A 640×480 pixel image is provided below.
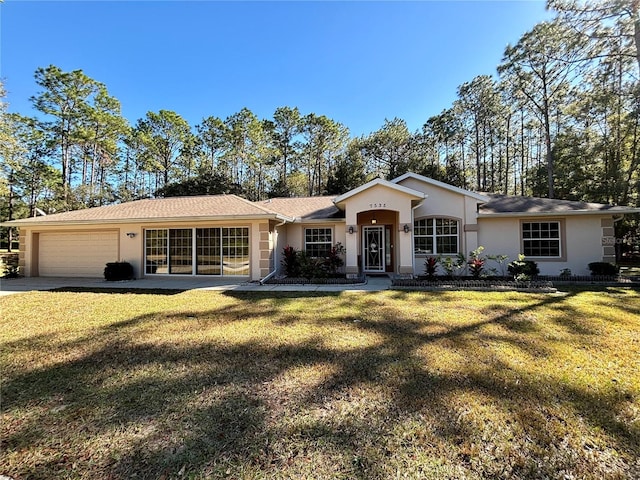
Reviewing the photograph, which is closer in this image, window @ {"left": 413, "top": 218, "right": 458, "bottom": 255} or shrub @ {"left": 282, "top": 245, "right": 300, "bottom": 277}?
shrub @ {"left": 282, "top": 245, "right": 300, "bottom": 277}

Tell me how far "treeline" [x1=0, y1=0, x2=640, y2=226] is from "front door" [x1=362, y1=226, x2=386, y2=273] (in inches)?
547

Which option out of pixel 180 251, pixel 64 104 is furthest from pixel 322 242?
pixel 64 104

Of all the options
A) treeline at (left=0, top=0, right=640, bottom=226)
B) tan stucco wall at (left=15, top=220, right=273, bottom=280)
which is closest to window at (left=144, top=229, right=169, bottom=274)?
tan stucco wall at (left=15, top=220, right=273, bottom=280)

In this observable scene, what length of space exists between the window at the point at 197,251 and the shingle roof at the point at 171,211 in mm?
802

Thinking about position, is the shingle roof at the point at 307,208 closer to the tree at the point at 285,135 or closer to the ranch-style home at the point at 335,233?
the ranch-style home at the point at 335,233

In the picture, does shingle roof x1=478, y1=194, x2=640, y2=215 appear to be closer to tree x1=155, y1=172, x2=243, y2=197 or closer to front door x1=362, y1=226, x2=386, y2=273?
front door x1=362, y1=226, x2=386, y2=273

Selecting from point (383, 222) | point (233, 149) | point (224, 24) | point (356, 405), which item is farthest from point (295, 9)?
point (233, 149)

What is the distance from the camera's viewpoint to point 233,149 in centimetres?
3453

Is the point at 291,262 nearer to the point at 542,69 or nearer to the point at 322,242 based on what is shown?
the point at 322,242

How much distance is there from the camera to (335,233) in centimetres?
1404

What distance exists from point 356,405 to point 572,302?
7.87 meters

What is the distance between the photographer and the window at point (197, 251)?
12391 millimetres

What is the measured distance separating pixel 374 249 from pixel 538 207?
731 cm

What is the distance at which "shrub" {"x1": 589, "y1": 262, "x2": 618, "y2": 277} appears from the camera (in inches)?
449
